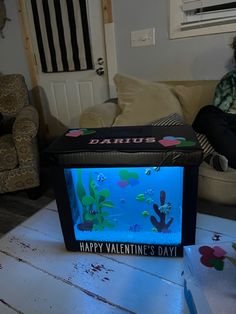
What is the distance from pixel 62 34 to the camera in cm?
236

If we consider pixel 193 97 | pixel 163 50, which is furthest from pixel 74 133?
pixel 163 50

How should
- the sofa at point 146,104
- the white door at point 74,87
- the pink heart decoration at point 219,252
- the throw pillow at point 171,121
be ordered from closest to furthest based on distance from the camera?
the pink heart decoration at point 219,252, the throw pillow at point 171,121, the sofa at point 146,104, the white door at point 74,87

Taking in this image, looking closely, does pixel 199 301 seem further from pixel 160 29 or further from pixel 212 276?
pixel 160 29

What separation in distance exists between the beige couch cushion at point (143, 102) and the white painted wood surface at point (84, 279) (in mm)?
867

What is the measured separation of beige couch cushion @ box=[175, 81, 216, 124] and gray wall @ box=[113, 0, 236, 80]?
0.25m

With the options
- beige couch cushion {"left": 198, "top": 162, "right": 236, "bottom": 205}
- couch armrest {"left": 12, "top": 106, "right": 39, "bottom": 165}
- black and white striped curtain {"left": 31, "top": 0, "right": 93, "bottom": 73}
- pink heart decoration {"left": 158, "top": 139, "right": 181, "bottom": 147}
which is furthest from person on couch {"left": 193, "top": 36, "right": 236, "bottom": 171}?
black and white striped curtain {"left": 31, "top": 0, "right": 93, "bottom": 73}

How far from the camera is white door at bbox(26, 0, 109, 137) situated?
2182 millimetres

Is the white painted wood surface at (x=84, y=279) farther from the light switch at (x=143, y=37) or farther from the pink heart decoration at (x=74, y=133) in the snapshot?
the light switch at (x=143, y=37)

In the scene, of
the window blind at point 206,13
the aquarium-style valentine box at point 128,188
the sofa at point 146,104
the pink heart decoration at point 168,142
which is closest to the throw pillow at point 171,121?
the sofa at point 146,104

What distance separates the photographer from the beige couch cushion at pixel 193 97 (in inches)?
62.1

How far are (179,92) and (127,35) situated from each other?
2.53ft

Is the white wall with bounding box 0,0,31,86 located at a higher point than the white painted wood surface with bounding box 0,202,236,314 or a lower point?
higher

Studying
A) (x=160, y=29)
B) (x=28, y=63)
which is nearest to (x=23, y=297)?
(x=160, y=29)

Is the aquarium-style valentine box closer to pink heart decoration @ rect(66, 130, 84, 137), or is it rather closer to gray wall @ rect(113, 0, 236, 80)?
pink heart decoration @ rect(66, 130, 84, 137)
